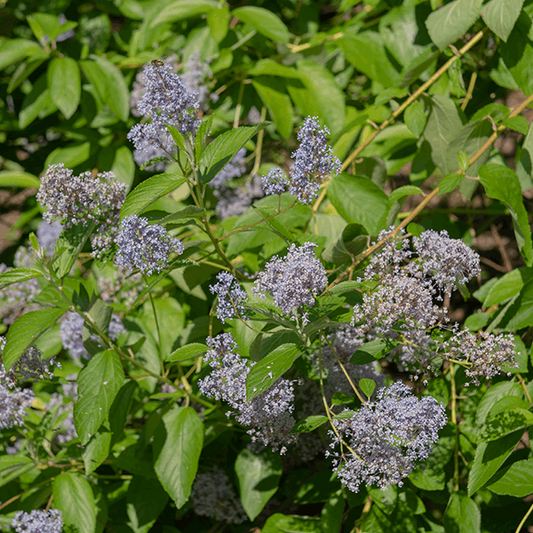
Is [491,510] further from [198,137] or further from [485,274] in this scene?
[198,137]

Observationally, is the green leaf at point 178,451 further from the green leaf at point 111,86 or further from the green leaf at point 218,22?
the green leaf at point 218,22

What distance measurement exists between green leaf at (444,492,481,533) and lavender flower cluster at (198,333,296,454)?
1.81ft

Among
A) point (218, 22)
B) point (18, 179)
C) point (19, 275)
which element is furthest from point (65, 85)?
point (19, 275)

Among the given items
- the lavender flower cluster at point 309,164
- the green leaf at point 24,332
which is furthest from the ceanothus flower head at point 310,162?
the green leaf at point 24,332

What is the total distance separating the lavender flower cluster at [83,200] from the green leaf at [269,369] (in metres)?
0.47

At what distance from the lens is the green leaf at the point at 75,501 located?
1.38m

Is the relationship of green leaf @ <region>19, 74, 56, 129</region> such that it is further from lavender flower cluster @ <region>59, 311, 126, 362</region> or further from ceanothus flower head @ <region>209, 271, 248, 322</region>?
ceanothus flower head @ <region>209, 271, 248, 322</region>

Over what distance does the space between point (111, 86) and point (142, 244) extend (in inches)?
49.6

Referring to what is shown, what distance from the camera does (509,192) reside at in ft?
4.50

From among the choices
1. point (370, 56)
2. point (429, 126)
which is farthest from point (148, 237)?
point (370, 56)

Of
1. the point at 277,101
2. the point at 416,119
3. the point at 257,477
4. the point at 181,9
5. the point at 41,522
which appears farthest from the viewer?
the point at 277,101

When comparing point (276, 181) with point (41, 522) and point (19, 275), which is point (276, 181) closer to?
point (19, 275)

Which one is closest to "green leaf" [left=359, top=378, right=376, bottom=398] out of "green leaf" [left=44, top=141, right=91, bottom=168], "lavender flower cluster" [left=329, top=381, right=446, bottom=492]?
"lavender flower cluster" [left=329, top=381, right=446, bottom=492]

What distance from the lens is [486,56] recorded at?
2.01 meters
